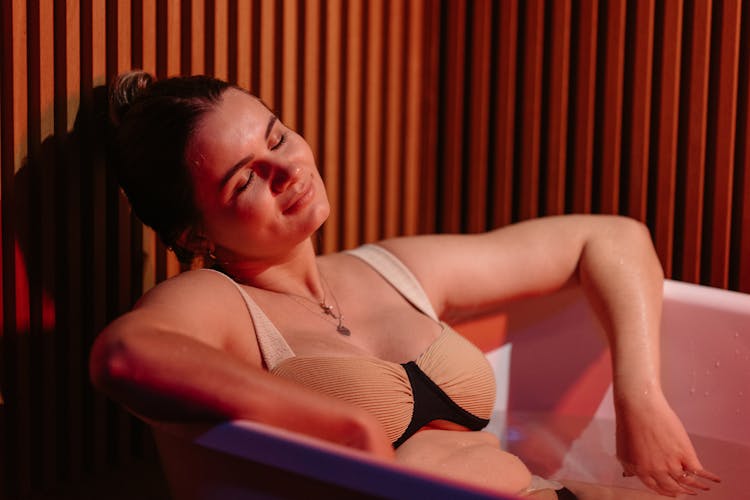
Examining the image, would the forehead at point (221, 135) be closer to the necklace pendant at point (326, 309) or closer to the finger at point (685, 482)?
the necklace pendant at point (326, 309)

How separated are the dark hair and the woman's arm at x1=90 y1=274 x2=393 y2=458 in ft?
1.32

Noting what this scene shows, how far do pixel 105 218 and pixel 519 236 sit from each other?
2.71ft

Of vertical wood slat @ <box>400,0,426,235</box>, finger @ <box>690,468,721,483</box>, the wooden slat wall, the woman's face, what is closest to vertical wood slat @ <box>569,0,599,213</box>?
the wooden slat wall

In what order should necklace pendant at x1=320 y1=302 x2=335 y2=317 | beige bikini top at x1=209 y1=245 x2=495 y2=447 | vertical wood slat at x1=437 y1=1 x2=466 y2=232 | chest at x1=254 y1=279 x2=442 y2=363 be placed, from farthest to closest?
vertical wood slat at x1=437 y1=1 x2=466 y2=232
necklace pendant at x1=320 y1=302 x2=335 y2=317
chest at x1=254 y1=279 x2=442 y2=363
beige bikini top at x1=209 y1=245 x2=495 y2=447

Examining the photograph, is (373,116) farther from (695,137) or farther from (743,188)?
(743,188)

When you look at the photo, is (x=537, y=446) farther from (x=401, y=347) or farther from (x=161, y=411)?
(x=161, y=411)

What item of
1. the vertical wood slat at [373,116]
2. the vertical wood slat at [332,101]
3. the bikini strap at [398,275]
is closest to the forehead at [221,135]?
the bikini strap at [398,275]

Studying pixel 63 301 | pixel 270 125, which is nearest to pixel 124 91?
pixel 270 125

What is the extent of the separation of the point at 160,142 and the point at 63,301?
0.38 meters

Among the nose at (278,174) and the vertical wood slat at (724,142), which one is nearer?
the nose at (278,174)

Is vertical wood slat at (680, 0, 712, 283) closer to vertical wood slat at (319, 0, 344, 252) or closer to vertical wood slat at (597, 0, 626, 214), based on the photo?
vertical wood slat at (597, 0, 626, 214)

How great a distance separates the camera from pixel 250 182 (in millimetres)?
1352

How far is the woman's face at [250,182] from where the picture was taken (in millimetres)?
1341

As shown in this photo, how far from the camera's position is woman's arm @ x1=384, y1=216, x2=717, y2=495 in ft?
5.08
